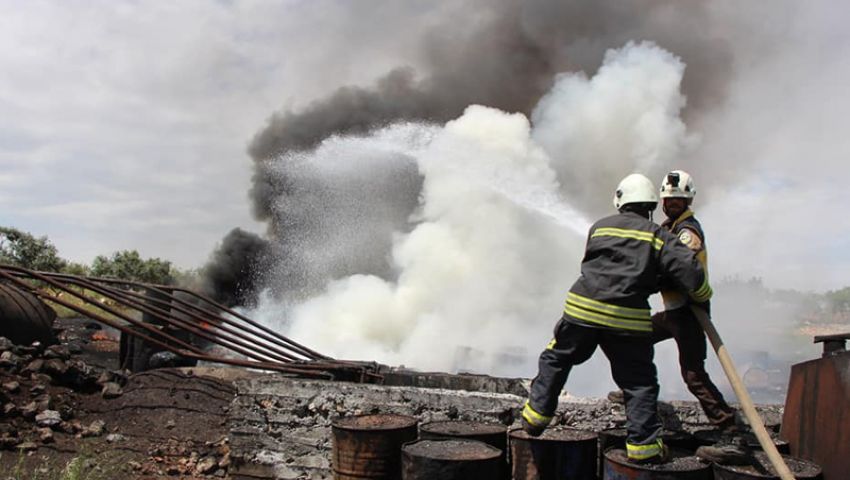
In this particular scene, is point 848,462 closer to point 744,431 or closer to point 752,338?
point 744,431

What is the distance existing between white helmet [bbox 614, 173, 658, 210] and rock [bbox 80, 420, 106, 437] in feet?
17.8

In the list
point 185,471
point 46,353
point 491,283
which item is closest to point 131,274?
point 491,283

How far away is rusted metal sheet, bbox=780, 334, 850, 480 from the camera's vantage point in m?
3.61

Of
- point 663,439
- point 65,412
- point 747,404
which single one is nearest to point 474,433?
point 663,439

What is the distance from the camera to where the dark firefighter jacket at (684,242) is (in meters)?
4.03

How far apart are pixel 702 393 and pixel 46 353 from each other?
7283mm

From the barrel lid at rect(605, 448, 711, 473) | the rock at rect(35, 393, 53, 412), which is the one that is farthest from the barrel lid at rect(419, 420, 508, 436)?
the rock at rect(35, 393, 53, 412)

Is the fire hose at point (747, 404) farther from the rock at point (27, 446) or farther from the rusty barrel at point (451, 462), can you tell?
the rock at point (27, 446)

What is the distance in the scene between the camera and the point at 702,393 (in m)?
4.05

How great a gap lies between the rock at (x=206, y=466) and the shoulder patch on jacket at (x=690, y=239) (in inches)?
173

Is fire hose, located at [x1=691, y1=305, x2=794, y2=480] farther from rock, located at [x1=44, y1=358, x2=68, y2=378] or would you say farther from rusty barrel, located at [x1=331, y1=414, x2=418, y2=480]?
rock, located at [x1=44, y1=358, x2=68, y2=378]

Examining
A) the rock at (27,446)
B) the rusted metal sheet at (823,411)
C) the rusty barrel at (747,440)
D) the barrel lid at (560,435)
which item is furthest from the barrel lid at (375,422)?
the rock at (27,446)

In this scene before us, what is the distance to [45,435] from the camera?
601cm

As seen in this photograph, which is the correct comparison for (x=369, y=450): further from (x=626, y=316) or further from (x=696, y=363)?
(x=696, y=363)
